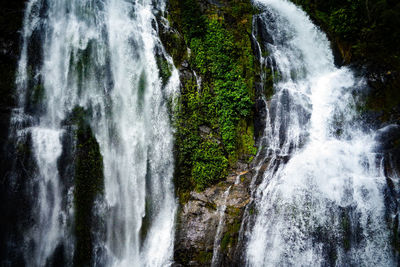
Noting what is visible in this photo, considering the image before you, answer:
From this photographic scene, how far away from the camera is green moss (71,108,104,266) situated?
7.12m

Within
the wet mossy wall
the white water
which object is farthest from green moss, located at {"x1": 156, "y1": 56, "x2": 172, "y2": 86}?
the white water

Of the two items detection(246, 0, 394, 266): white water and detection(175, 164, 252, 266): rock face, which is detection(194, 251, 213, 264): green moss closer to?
detection(175, 164, 252, 266): rock face

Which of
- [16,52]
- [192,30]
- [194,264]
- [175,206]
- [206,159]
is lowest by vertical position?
[194,264]

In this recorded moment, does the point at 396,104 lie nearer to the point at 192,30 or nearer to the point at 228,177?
the point at 228,177

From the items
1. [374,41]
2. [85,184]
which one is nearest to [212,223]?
[85,184]

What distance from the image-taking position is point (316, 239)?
6.09m

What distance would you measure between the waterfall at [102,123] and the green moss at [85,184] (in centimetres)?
14

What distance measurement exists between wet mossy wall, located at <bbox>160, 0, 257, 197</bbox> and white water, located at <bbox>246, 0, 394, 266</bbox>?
3.61ft

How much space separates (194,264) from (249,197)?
2360 mm

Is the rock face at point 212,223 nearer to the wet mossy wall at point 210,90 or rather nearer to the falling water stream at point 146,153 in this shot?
the falling water stream at point 146,153

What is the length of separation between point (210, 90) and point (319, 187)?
4.66 meters

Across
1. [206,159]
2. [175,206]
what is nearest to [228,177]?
[206,159]

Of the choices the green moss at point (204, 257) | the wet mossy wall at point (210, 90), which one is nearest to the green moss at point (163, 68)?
the wet mossy wall at point (210, 90)

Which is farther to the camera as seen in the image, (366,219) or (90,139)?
(90,139)
